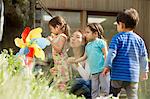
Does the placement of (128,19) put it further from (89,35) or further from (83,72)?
(83,72)

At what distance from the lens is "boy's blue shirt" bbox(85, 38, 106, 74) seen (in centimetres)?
603

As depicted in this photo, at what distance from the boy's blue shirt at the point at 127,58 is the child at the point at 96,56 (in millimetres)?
297

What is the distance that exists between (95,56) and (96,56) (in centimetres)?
2

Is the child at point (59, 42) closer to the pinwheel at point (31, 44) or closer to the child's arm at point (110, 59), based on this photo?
the child's arm at point (110, 59)

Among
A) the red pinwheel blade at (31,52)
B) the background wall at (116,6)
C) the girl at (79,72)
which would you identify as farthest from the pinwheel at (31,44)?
the background wall at (116,6)

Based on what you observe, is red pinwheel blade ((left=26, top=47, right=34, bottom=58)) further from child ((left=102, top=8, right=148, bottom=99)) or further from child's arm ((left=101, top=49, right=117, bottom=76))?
child ((left=102, top=8, right=148, bottom=99))

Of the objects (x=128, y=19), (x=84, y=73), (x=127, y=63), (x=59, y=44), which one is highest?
(x=128, y=19)

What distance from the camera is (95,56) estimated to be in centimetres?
608

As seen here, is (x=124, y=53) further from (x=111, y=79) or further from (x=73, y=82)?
(x=73, y=82)

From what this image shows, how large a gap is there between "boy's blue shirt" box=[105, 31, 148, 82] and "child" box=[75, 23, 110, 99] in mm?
297

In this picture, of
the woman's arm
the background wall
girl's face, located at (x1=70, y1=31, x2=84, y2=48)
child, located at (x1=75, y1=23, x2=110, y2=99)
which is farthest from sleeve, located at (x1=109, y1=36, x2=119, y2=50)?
the background wall

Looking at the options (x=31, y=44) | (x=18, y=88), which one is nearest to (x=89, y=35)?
(x=31, y=44)

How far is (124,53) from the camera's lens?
5.59 metres

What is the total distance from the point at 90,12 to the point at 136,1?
1.54m
